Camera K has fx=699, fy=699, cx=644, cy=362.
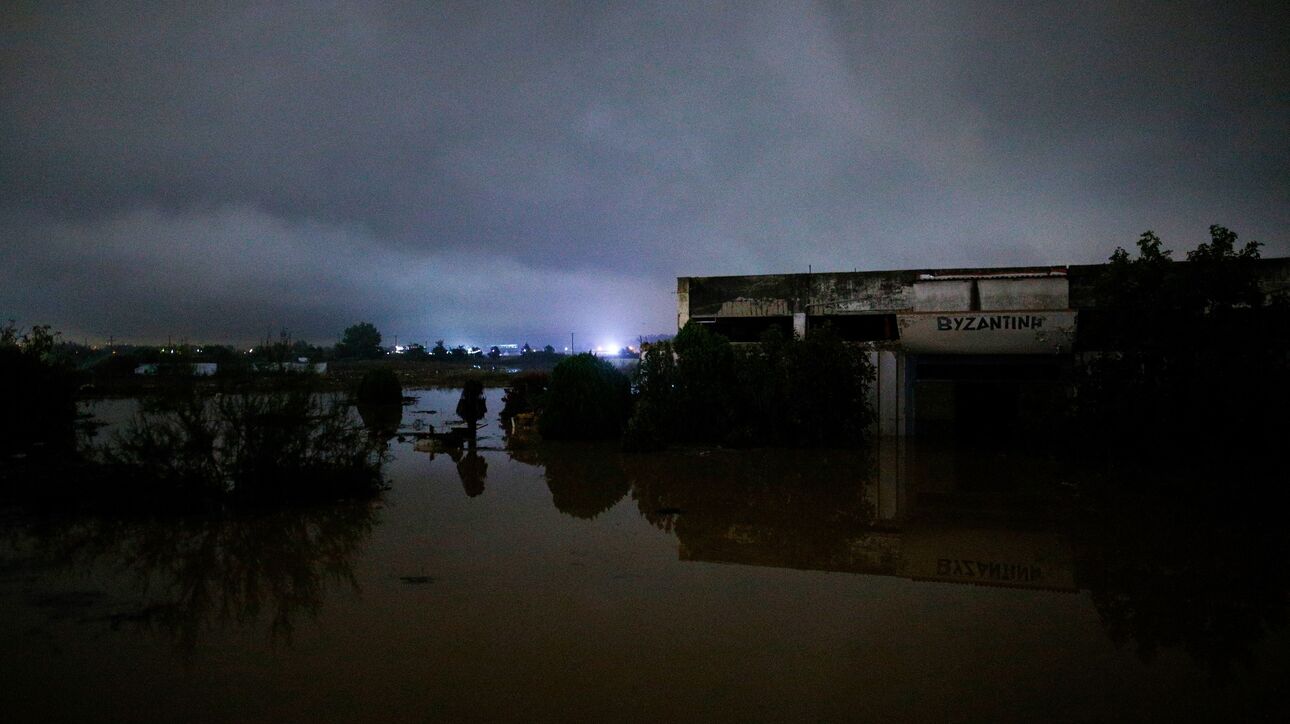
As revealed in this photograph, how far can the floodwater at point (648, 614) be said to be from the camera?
4.82 metres

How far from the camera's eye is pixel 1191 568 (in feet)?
25.4

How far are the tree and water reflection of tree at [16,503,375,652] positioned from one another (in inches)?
3837

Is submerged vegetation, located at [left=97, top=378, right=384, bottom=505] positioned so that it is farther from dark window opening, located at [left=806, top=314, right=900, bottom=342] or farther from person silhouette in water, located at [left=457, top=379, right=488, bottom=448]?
dark window opening, located at [left=806, top=314, right=900, bottom=342]

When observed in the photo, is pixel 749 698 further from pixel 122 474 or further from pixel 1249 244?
pixel 1249 244

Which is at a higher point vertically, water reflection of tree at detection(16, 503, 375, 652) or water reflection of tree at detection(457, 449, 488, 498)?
water reflection of tree at detection(457, 449, 488, 498)

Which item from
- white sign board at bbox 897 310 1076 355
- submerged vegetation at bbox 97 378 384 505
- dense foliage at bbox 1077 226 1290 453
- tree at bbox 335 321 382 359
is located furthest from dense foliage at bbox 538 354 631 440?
→ tree at bbox 335 321 382 359

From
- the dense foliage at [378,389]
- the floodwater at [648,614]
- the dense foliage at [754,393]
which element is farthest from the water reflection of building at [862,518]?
the dense foliage at [378,389]

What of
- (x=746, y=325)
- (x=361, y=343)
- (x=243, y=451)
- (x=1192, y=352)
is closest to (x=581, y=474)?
(x=243, y=451)

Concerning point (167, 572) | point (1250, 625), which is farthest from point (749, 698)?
point (167, 572)

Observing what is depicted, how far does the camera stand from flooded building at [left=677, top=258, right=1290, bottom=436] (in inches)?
754

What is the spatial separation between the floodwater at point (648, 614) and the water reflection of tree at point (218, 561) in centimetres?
4

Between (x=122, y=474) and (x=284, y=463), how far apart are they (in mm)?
2025

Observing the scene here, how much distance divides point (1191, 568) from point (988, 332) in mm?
12588

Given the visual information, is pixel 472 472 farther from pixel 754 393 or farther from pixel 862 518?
pixel 862 518
